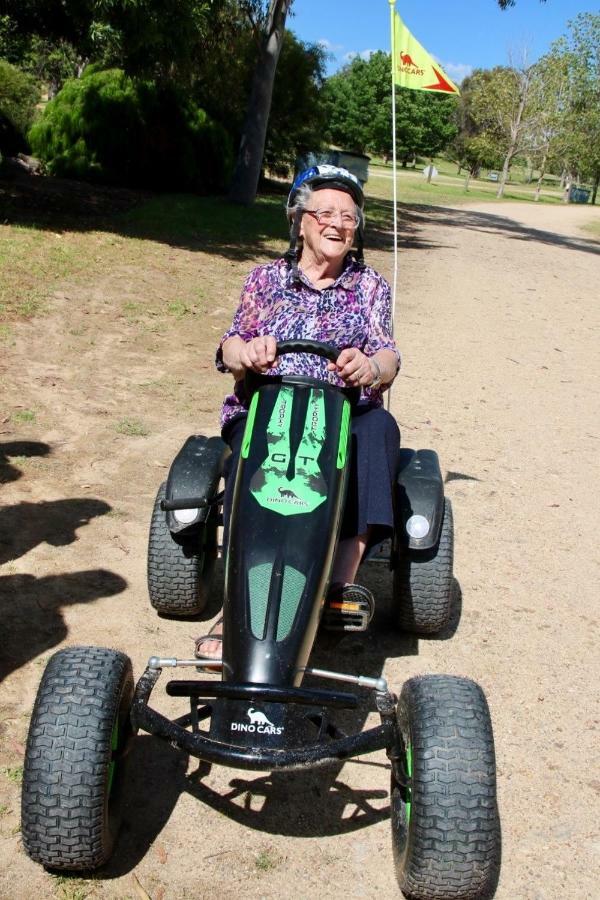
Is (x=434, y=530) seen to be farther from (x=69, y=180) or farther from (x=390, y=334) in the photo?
(x=69, y=180)

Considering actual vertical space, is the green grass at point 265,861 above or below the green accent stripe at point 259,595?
below

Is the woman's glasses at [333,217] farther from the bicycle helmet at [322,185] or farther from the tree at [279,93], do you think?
the tree at [279,93]

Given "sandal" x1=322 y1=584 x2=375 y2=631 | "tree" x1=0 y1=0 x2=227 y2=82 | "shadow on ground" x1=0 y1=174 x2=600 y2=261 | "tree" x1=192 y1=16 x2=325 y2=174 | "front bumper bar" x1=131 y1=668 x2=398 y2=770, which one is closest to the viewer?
"front bumper bar" x1=131 y1=668 x2=398 y2=770

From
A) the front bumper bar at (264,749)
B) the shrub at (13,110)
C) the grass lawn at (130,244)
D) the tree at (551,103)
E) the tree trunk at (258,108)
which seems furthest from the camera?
the tree at (551,103)

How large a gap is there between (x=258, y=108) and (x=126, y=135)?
3.47 m

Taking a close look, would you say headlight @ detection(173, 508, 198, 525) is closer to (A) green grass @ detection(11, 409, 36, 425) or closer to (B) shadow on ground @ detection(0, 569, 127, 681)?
(B) shadow on ground @ detection(0, 569, 127, 681)

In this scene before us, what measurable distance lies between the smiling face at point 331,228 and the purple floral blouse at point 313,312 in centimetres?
12

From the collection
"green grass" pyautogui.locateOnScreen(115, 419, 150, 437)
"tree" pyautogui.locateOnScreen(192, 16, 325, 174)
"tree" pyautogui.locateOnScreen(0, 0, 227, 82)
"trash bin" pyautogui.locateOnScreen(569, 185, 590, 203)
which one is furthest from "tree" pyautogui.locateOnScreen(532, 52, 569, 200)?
"green grass" pyautogui.locateOnScreen(115, 419, 150, 437)

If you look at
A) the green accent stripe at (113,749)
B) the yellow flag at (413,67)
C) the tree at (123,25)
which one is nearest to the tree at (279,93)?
the tree at (123,25)

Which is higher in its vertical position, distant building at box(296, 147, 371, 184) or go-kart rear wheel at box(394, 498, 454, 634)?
distant building at box(296, 147, 371, 184)

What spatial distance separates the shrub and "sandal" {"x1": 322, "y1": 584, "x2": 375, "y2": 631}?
68.4 ft

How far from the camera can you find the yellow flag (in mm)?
7055

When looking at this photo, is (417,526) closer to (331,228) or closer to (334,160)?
(331,228)

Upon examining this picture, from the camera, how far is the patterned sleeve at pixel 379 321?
13.5 feet
